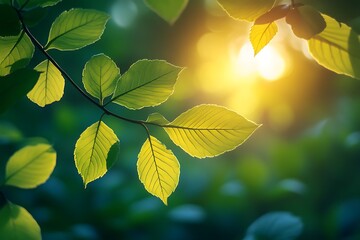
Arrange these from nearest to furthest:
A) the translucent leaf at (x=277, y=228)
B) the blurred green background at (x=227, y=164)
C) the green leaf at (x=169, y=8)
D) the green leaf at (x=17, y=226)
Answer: the green leaf at (x=169, y=8) → the green leaf at (x=17, y=226) → the translucent leaf at (x=277, y=228) → the blurred green background at (x=227, y=164)

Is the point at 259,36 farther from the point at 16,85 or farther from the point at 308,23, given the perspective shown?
the point at 16,85

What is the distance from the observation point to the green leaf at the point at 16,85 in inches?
11.9

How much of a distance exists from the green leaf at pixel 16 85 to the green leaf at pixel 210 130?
97mm

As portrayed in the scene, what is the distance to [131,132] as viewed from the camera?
208 cm

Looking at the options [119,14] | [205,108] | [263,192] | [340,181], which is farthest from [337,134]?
[205,108]

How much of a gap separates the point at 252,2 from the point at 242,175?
150 centimetres

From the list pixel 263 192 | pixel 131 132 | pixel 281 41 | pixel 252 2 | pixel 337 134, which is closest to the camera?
pixel 252 2

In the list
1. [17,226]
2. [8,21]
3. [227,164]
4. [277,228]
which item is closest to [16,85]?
[8,21]

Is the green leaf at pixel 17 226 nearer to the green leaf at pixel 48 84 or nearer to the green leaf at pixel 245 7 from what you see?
the green leaf at pixel 48 84

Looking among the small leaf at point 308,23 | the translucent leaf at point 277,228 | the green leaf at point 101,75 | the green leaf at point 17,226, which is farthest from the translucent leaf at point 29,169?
the translucent leaf at point 277,228

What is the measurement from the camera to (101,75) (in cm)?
33

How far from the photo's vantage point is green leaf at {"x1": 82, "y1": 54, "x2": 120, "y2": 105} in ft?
1.06

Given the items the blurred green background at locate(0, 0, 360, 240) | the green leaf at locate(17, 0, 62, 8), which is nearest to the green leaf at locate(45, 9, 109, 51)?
the green leaf at locate(17, 0, 62, 8)

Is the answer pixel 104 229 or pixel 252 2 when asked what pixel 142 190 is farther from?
pixel 252 2
